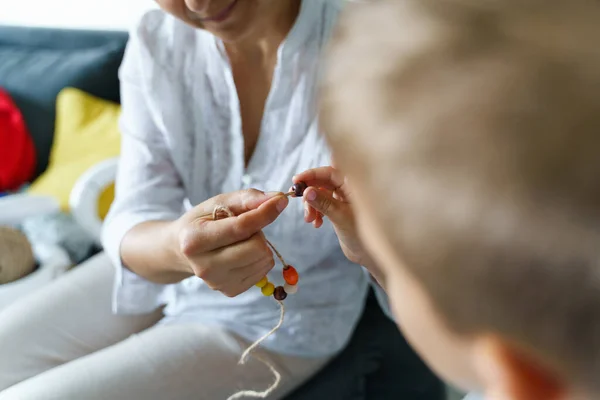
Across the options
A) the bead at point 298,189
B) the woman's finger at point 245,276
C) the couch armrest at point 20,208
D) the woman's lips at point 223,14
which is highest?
the woman's lips at point 223,14

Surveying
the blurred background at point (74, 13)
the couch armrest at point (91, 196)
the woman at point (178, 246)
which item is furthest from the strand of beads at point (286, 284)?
the blurred background at point (74, 13)

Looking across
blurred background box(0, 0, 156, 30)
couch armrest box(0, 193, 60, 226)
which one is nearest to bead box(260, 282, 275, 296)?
couch armrest box(0, 193, 60, 226)

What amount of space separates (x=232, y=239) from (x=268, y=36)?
0.31 m

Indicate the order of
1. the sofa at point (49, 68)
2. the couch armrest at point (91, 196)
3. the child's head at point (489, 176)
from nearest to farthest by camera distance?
the child's head at point (489, 176)
the couch armrest at point (91, 196)
the sofa at point (49, 68)

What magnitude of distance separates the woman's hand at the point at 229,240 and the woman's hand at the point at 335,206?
4 centimetres

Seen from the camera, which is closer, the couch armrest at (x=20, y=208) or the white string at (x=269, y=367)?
the white string at (x=269, y=367)

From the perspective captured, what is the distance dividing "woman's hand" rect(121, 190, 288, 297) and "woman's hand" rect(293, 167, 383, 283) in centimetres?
4

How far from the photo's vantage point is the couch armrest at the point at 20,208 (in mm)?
1279

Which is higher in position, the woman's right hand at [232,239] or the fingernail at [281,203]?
the fingernail at [281,203]

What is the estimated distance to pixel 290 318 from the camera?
2.69ft

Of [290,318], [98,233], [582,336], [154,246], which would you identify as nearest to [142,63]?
[154,246]

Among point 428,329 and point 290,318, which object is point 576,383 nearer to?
point 428,329

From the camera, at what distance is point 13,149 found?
149cm

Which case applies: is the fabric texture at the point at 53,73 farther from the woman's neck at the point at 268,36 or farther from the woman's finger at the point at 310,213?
the woman's finger at the point at 310,213
